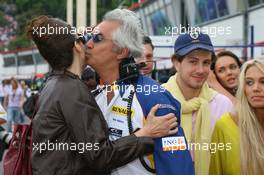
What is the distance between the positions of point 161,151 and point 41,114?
0.65 metres

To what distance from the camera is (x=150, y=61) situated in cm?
516

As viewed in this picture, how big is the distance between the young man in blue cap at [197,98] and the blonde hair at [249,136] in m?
0.28

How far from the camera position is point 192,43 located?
363cm

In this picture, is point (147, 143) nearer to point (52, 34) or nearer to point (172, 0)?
point (52, 34)

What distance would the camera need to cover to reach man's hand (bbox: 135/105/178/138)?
9.45 feet

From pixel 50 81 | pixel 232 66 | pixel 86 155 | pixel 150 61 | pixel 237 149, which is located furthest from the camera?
pixel 150 61

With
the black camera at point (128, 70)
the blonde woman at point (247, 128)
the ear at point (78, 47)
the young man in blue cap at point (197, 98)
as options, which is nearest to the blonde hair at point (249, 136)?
the blonde woman at point (247, 128)

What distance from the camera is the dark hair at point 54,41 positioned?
114 inches

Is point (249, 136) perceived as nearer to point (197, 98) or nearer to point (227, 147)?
point (227, 147)

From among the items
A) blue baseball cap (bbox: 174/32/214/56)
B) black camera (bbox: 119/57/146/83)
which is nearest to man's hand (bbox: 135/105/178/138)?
black camera (bbox: 119/57/146/83)

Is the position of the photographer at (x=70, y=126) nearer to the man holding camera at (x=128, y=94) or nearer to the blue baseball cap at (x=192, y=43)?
the man holding camera at (x=128, y=94)

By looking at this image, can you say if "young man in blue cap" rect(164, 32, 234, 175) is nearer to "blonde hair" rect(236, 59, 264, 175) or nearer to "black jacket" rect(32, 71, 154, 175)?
"blonde hair" rect(236, 59, 264, 175)

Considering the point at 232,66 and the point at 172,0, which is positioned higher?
the point at 172,0

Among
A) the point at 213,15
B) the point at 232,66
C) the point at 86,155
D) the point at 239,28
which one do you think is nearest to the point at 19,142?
the point at 86,155
